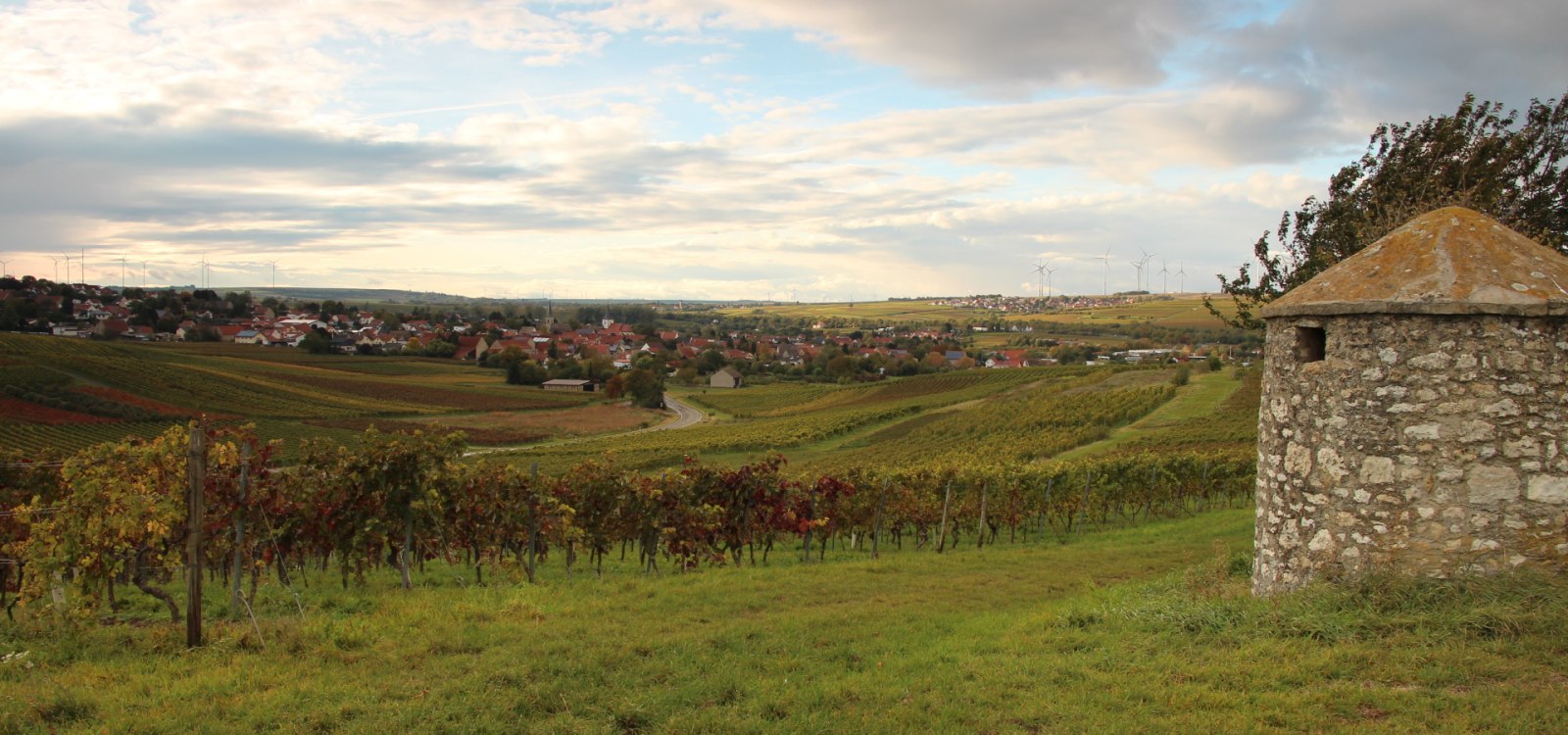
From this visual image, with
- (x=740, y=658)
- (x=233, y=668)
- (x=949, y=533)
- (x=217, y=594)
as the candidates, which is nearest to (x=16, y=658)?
(x=233, y=668)

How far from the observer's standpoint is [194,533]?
26.3ft

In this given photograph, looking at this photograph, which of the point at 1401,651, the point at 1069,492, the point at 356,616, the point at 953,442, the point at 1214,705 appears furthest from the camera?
→ the point at 953,442

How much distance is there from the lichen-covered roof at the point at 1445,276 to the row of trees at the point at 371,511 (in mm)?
9288

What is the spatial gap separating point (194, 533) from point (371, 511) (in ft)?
10.5

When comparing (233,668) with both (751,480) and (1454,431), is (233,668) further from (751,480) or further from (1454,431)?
(1454,431)

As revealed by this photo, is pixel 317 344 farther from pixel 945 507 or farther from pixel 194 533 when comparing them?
pixel 194 533

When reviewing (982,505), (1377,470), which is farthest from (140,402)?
(1377,470)

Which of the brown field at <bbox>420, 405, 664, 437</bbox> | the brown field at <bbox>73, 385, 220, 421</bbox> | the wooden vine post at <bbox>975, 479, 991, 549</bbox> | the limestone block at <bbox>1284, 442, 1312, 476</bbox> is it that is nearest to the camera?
the limestone block at <bbox>1284, 442, 1312, 476</bbox>

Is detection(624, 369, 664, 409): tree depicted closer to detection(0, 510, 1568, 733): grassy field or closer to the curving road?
the curving road

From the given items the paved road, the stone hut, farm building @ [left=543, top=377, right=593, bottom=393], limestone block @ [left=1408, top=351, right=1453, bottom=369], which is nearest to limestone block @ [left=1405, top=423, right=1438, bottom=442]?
the stone hut

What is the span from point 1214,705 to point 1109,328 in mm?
178299

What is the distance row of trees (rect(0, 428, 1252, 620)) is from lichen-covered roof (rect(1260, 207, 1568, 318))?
9.29m

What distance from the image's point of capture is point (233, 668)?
7172 millimetres

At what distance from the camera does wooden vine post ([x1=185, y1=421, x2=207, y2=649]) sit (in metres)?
7.92
